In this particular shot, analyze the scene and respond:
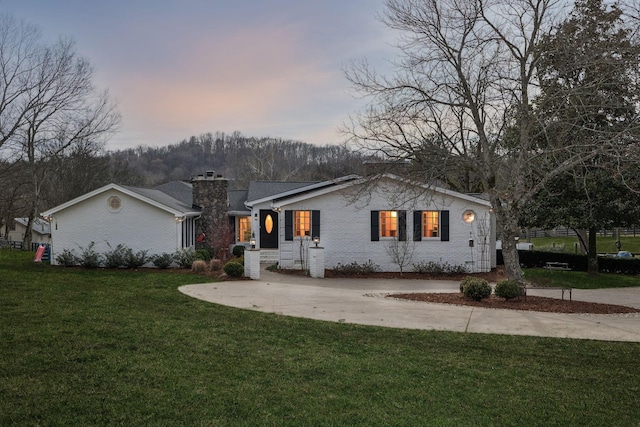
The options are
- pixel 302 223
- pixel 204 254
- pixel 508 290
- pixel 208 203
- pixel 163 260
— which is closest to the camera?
pixel 508 290

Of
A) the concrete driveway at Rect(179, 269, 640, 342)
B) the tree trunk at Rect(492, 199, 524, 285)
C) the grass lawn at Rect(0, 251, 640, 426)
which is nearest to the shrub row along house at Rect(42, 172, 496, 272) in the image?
the concrete driveway at Rect(179, 269, 640, 342)

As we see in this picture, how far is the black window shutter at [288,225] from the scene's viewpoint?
59.6ft

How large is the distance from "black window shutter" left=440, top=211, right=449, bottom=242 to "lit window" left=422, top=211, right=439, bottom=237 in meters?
0.20

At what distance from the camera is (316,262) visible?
16.6 metres

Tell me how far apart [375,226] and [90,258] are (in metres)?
10.6

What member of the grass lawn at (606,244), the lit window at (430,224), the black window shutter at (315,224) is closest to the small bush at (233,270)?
the black window shutter at (315,224)

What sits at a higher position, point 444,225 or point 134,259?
point 444,225

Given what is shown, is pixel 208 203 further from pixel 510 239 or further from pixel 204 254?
pixel 510 239

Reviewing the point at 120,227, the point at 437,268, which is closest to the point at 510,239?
the point at 437,268

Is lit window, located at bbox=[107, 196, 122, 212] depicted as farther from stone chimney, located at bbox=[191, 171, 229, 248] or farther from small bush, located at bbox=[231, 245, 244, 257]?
small bush, located at bbox=[231, 245, 244, 257]

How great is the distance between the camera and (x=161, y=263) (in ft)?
57.2

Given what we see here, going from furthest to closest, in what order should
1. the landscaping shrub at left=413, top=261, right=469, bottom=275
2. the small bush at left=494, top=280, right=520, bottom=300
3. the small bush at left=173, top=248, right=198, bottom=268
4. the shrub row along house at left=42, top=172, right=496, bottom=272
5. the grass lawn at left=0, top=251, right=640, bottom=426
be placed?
1. the shrub row along house at left=42, top=172, right=496, bottom=272
2. the landscaping shrub at left=413, top=261, right=469, bottom=275
3. the small bush at left=173, top=248, right=198, bottom=268
4. the small bush at left=494, top=280, right=520, bottom=300
5. the grass lawn at left=0, top=251, right=640, bottom=426

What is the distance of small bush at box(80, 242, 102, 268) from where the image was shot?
17.2 meters

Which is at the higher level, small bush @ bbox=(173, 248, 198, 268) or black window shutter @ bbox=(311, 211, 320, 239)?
black window shutter @ bbox=(311, 211, 320, 239)
